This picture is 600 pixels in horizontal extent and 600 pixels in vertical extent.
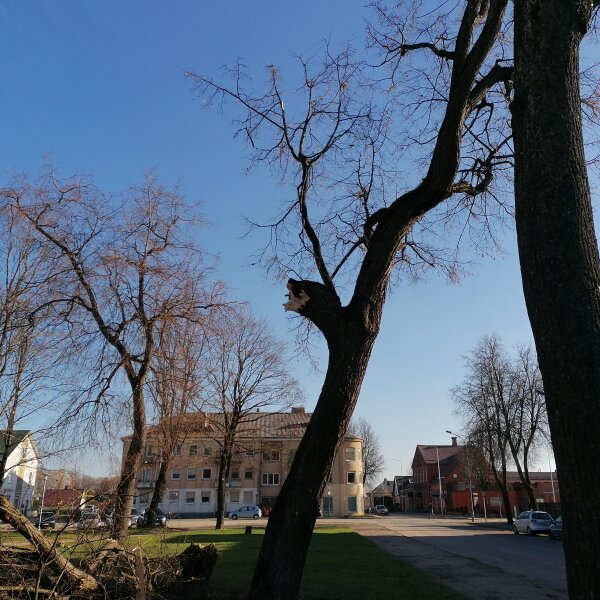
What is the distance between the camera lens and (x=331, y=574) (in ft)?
50.4

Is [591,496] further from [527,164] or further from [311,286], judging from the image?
[311,286]

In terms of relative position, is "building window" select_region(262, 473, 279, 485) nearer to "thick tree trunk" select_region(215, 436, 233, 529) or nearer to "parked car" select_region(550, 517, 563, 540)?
"thick tree trunk" select_region(215, 436, 233, 529)

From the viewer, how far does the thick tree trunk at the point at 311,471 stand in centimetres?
630

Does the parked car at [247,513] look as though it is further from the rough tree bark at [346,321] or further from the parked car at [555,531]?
the rough tree bark at [346,321]

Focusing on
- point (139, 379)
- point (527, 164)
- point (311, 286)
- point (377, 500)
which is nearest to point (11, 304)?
point (139, 379)

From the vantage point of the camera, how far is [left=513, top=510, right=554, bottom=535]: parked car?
37.3m

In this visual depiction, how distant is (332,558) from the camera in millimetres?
19656

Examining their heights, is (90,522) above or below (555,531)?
above

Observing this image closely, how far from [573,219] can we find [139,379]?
47.4 feet

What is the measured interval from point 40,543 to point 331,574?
10072 mm

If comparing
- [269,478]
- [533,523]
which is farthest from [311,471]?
[269,478]

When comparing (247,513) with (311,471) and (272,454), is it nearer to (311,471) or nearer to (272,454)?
(272,454)

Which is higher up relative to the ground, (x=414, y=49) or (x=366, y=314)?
(x=414, y=49)

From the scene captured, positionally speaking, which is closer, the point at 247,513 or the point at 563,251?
the point at 563,251
